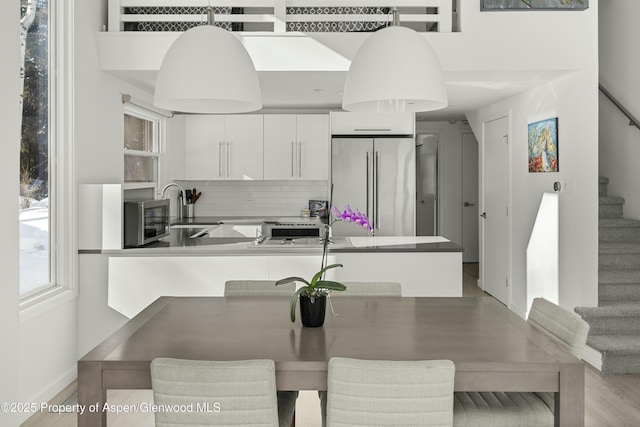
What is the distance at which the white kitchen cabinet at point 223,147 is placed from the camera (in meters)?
6.46

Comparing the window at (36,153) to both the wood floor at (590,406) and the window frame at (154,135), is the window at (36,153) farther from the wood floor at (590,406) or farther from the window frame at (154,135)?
the window frame at (154,135)

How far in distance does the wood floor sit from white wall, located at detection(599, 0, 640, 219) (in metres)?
2.13

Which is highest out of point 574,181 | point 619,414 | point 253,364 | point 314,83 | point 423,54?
point 314,83

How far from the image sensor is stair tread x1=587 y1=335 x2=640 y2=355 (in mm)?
3928

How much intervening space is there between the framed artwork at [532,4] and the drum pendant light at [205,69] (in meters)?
2.85

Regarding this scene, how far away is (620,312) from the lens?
428cm

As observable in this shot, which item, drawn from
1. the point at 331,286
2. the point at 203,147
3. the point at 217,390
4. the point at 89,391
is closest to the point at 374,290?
the point at 331,286

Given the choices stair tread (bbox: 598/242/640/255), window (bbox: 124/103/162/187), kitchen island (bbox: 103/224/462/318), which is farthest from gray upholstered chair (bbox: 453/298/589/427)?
window (bbox: 124/103/162/187)

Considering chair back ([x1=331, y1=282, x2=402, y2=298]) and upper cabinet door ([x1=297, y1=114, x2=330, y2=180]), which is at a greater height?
upper cabinet door ([x1=297, y1=114, x2=330, y2=180])

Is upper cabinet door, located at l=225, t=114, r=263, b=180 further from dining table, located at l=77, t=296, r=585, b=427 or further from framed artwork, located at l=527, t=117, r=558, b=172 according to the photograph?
dining table, located at l=77, t=296, r=585, b=427

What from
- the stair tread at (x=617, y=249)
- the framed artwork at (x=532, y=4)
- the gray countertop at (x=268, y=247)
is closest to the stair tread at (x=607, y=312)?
the stair tread at (x=617, y=249)

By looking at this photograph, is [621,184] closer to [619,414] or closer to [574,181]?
[574,181]

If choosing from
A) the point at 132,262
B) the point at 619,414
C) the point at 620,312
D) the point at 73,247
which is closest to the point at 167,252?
the point at 132,262

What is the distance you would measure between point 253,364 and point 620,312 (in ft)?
11.9
